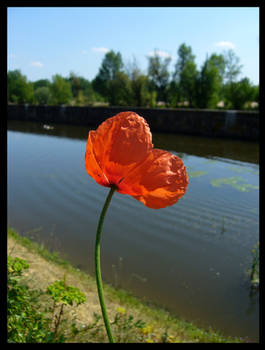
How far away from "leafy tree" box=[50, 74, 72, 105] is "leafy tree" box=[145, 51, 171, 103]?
13.1 meters

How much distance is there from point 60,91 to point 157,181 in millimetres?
40175

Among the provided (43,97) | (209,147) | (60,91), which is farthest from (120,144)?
(43,97)

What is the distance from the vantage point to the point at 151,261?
475 cm

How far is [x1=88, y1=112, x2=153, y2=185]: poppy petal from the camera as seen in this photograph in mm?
461

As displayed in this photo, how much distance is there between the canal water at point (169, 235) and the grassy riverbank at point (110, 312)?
39 centimetres

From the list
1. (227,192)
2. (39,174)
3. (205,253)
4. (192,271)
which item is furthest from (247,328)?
(39,174)

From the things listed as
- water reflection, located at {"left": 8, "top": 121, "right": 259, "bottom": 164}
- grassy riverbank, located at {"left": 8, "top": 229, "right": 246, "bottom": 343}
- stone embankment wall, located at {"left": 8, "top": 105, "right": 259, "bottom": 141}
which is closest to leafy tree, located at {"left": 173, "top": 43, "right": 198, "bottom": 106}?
stone embankment wall, located at {"left": 8, "top": 105, "right": 259, "bottom": 141}

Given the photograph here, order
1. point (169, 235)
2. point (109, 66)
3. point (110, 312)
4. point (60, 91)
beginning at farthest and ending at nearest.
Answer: point (109, 66), point (60, 91), point (169, 235), point (110, 312)

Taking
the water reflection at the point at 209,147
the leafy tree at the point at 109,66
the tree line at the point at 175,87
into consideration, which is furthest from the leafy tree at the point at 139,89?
the leafy tree at the point at 109,66

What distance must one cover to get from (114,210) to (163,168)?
630cm

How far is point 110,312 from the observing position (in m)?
3.10

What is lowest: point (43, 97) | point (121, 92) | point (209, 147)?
point (209, 147)

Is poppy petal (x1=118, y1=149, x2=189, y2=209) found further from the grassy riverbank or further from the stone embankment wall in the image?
the stone embankment wall

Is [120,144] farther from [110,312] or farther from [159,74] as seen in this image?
[159,74]
